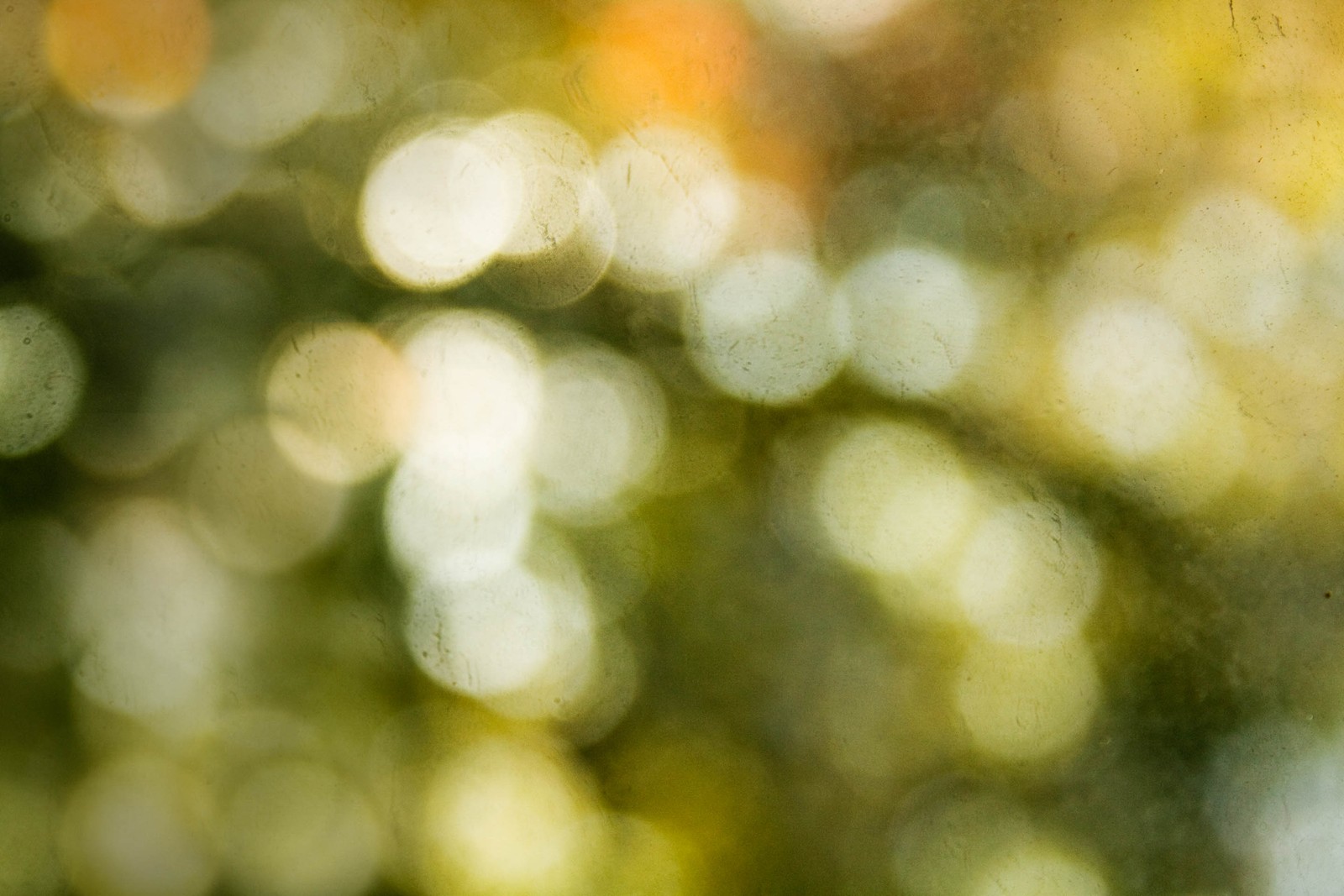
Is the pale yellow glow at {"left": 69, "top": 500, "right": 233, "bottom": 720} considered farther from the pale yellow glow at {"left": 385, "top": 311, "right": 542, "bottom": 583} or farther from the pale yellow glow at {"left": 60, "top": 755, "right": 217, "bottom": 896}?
the pale yellow glow at {"left": 385, "top": 311, "right": 542, "bottom": 583}

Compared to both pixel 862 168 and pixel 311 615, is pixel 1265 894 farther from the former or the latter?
pixel 311 615

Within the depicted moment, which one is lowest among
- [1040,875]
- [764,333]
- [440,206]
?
[1040,875]

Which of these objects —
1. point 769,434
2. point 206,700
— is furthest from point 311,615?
point 769,434

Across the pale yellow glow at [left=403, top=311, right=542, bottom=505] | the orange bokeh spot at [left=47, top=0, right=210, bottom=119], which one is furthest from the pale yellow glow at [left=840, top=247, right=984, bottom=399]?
the orange bokeh spot at [left=47, top=0, right=210, bottom=119]

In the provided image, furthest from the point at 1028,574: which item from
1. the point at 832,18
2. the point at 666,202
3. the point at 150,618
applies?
the point at 150,618

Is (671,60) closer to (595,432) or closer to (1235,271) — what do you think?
(595,432)

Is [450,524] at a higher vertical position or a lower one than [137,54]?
lower
